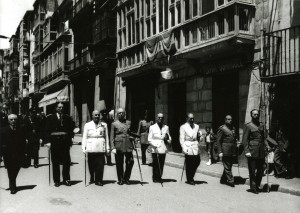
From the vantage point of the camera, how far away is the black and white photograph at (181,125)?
29.1 feet

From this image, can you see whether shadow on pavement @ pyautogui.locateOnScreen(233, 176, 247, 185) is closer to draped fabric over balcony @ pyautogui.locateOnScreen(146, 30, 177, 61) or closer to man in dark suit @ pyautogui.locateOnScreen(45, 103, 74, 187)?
man in dark suit @ pyautogui.locateOnScreen(45, 103, 74, 187)

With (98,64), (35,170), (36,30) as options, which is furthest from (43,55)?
(35,170)

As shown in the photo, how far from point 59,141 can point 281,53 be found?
6689 millimetres

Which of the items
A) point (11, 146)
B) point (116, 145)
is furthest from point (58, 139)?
point (116, 145)

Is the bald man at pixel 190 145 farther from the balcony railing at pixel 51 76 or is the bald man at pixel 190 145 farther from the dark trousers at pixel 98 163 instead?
the balcony railing at pixel 51 76

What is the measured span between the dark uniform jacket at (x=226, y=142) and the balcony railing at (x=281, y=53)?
2.62 metres

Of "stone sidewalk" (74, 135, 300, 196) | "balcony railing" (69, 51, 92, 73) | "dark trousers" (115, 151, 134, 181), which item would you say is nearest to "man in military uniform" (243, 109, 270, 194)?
"stone sidewalk" (74, 135, 300, 196)

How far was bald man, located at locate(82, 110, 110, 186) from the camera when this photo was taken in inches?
390

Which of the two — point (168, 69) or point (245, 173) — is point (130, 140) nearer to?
point (245, 173)

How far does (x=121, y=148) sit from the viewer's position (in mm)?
10094

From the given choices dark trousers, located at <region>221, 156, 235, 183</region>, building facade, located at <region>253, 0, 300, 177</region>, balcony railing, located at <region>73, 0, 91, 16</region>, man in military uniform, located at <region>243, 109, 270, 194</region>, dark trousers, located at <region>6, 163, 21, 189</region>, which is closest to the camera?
dark trousers, located at <region>6, 163, 21, 189</region>

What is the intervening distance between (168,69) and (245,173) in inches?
289

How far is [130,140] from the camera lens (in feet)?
33.9

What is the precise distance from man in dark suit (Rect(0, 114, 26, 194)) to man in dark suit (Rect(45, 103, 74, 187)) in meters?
0.89
